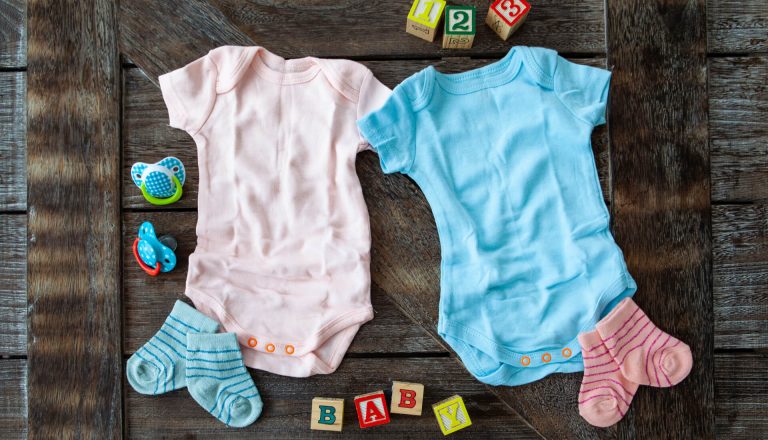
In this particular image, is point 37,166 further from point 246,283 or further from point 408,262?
point 408,262

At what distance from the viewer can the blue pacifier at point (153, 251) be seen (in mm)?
1135

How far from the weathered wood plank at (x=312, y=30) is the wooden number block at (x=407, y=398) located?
28.4 inches

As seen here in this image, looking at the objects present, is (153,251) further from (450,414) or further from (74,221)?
(450,414)

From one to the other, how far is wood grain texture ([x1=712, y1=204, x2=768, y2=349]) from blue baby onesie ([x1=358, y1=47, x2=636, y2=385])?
232 mm

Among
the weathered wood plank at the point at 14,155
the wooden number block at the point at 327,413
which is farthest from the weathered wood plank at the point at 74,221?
the wooden number block at the point at 327,413

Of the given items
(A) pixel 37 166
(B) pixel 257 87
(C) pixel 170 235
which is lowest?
(C) pixel 170 235

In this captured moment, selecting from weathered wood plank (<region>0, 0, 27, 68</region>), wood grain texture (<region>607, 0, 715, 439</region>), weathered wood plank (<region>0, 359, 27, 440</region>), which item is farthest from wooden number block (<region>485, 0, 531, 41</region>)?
weathered wood plank (<region>0, 359, 27, 440</region>)

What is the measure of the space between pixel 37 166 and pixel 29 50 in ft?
0.84

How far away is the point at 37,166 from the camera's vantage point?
1.19 m

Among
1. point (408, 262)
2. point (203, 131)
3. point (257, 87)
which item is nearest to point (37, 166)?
point (203, 131)

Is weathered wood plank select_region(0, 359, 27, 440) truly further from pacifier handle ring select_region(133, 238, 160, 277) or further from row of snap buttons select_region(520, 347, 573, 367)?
row of snap buttons select_region(520, 347, 573, 367)

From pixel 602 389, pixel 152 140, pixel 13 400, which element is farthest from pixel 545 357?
pixel 13 400

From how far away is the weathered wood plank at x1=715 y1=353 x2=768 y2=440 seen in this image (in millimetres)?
1181

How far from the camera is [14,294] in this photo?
1.19 m
